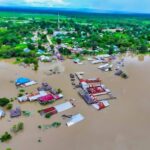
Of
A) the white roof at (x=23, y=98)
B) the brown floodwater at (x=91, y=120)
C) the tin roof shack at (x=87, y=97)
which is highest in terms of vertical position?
the tin roof shack at (x=87, y=97)

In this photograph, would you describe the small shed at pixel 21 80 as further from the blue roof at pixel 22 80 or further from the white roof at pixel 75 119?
the white roof at pixel 75 119

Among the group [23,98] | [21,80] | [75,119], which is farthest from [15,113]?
[21,80]

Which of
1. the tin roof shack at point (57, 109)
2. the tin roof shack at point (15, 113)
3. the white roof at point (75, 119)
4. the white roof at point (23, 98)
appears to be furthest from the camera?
the white roof at point (23, 98)

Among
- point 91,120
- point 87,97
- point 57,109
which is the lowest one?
point 91,120

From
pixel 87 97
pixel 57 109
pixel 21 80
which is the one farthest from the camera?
pixel 21 80

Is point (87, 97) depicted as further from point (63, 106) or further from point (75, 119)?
point (75, 119)

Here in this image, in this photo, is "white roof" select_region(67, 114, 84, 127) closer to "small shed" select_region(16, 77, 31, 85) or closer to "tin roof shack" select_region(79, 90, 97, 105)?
"tin roof shack" select_region(79, 90, 97, 105)

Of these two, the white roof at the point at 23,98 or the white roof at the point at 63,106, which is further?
the white roof at the point at 23,98

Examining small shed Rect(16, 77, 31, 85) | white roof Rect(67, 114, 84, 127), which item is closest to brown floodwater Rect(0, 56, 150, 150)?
white roof Rect(67, 114, 84, 127)

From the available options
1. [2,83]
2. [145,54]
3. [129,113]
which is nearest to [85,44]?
[145,54]

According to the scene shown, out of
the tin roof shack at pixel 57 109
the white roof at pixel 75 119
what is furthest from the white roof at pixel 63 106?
the white roof at pixel 75 119

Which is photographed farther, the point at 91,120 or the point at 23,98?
the point at 23,98
